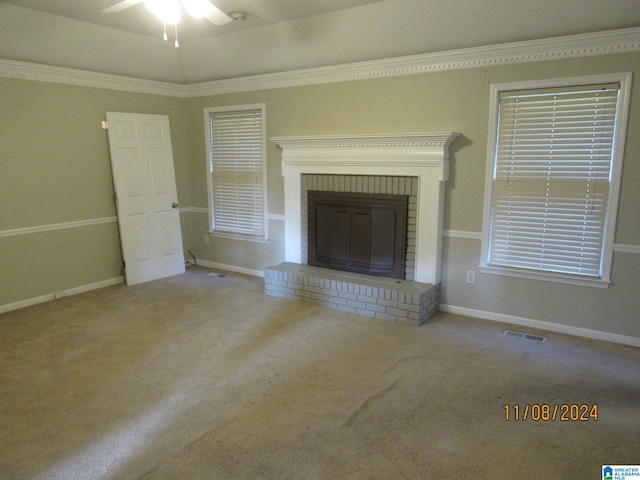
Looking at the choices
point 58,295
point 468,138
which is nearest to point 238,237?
point 58,295

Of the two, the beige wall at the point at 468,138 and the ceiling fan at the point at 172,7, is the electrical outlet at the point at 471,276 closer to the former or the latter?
the beige wall at the point at 468,138

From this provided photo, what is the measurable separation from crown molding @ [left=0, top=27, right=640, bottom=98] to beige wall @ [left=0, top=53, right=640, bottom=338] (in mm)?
66

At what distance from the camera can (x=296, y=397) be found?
2740 millimetres

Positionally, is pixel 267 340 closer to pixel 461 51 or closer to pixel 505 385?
pixel 505 385

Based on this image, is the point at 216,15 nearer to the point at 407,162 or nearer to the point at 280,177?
the point at 407,162

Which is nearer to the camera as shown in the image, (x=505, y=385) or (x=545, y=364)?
(x=505, y=385)

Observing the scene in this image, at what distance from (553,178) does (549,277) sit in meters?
0.83

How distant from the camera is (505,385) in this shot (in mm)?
2865

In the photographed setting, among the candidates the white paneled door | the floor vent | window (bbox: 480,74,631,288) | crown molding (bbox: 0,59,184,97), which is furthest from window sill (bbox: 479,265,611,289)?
crown molding (bbox: 0,59,184,97)

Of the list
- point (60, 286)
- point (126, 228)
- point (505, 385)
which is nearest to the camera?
point (505, 385)

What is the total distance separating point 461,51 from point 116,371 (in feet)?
12.2

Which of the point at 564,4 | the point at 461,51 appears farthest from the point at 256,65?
the point at 564,4

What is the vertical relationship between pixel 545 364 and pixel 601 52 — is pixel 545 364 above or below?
below
